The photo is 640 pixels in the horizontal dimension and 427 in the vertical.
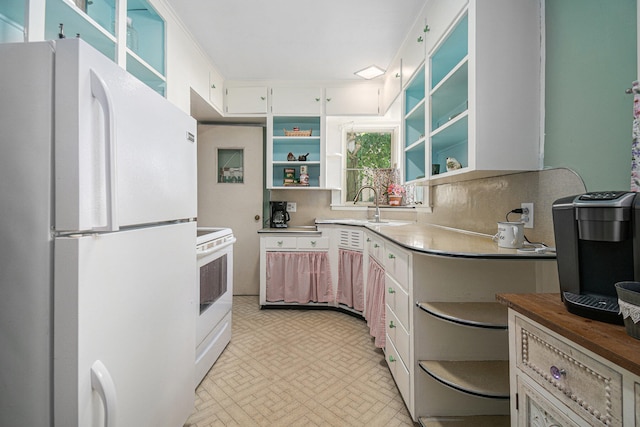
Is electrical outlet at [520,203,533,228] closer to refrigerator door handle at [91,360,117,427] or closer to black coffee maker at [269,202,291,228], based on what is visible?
refrigerator door handle at [91,360,117,427]

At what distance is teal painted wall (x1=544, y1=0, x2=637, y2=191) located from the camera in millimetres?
1071

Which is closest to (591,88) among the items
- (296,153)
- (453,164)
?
(453,164)

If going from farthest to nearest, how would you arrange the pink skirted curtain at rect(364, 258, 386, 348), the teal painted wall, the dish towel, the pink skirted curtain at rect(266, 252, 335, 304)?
1. the pink skirted curtain at rect(266, 252, 335, 304)
2. the pink skirted curtain at rect(364, 258, 386, 348)
3. the teal painted wall
4. the dish towel

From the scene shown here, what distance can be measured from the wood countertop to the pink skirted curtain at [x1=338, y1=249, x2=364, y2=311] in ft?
6.63

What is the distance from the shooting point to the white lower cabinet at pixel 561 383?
584mm

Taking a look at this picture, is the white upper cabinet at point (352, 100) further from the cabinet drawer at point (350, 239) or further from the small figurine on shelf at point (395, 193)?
the cabinet drawer at point (350, 239)

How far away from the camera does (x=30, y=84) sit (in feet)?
2.45

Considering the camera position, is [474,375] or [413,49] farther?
[413,49]

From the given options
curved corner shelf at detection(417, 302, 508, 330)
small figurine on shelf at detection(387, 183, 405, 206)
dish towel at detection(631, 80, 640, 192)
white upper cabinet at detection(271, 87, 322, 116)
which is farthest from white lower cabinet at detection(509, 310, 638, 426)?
white upper cabinet at detection(271, 87, 322, 116)

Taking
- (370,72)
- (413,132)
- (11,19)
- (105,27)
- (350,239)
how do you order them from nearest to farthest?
(11,19) → (105,27) → (413,132) → (350,239) → (370,72)

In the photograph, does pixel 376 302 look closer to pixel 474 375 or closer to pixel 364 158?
pixel 474 375

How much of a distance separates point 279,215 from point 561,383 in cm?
300

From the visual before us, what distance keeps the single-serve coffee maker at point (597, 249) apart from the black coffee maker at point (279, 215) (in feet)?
9.32

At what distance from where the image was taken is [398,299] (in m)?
1.73
